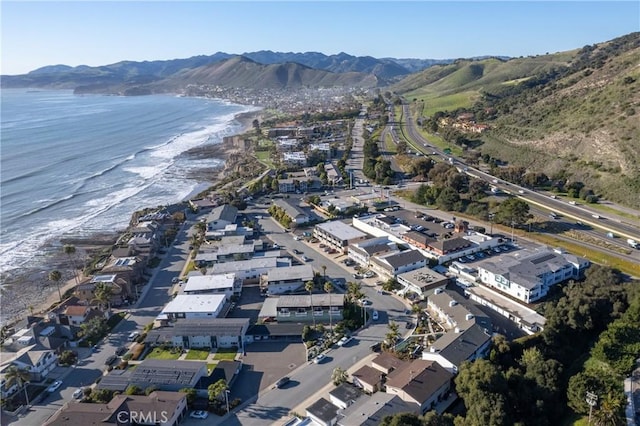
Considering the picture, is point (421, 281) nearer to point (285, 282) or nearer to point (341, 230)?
point (285, 282)

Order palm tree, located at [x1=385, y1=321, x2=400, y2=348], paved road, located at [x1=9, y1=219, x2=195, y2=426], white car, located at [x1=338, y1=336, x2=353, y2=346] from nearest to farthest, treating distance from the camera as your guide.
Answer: paved road, located at [x1=9, y1=219, x2=195, y2=426] < palm tree, located at [x1=385, y1=321, x2=400, y2=348] < white car, located at [x1=338, y1=336, x2=353, y2=346]

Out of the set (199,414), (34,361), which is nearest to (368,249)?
(199,414)

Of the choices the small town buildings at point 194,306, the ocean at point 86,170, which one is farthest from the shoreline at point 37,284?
the small town buildings at point 194,306

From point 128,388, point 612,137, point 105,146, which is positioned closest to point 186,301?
point 128,388

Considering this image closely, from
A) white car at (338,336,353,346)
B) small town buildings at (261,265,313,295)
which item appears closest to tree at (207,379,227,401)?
white car at (338,336,353,346)

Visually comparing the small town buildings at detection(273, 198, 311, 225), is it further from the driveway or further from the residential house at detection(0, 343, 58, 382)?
the residential house at detection(0, 343, 58, 382)
